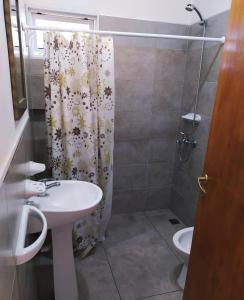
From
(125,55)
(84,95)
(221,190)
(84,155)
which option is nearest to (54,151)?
(84,155)

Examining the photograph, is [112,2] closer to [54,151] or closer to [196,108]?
[196,108]

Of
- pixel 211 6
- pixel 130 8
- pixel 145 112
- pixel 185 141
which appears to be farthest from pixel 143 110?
pixel 211 6

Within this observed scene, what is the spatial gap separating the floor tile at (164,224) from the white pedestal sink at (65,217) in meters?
1.10

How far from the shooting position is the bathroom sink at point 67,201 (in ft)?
4.46

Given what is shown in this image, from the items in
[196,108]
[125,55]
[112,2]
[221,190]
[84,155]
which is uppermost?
[112,2]

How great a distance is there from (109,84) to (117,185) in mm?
1201

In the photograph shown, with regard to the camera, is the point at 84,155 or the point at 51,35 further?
the point at 84,155

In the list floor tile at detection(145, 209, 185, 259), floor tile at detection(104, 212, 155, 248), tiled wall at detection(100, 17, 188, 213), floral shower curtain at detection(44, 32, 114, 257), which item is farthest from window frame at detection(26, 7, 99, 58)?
floor tile at detection(145, 209, 185, 259)

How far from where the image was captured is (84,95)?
184cm

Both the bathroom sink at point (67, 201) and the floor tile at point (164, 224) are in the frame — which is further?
the floor tile at point (164, 224)

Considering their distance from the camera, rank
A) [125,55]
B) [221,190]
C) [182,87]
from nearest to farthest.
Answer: [221,190] → [125,55] → [182,87]

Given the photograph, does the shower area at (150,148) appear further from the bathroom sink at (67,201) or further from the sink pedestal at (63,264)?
the bathroom sink at (67,201)

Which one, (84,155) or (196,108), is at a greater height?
(196,108)

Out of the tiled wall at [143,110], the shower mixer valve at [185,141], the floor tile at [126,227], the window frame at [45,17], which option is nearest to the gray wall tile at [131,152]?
the tiled wall at [143,110]
